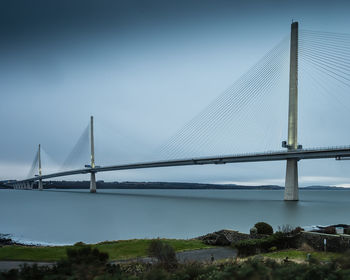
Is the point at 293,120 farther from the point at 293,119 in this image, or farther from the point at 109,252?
the point at 109,252

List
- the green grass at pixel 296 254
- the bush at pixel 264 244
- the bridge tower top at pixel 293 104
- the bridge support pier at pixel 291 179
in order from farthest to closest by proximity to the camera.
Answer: the bridge support pier at pixel 291 179 < the bridge tower top at pixel 293 104 < the bush at pixel 264 244 < the green grass at pixel 296 254

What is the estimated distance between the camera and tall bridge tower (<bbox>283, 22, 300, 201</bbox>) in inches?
1941

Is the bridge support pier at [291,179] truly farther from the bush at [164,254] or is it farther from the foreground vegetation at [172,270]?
the bush at [164,254]

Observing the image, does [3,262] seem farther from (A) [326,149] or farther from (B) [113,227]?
(A) [326,149]

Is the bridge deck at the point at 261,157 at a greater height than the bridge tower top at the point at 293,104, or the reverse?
the bridge tower top at the point at 293,104

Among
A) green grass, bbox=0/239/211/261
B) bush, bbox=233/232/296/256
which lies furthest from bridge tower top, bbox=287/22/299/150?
green grass, bbox=0/239/211/261

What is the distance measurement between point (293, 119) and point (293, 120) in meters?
0.15

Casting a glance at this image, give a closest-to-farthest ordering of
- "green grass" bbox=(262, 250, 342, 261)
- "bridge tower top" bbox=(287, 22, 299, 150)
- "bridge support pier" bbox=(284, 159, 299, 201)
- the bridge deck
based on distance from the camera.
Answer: "green grass" bbox=(262, 250, 342, 261) → the bridge deck → "bridge tower top" bbox=(287, 22, 299, 150) → "bridge support pier" bbox=(284, 159, 299, 201)

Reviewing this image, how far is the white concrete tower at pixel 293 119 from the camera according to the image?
49312 millimetres

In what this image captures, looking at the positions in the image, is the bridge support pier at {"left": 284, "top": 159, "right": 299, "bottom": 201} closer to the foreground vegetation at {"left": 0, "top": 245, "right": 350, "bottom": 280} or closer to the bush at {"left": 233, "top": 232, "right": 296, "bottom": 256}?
the bush at {"left": 233, "top": 232, "right": 296, "bottom": 256}

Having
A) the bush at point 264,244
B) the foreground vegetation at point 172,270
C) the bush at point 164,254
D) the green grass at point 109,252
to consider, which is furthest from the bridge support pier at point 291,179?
the bush at point 164,254

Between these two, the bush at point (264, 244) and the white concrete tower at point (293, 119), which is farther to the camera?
the white concrete tower at point (293, 119)

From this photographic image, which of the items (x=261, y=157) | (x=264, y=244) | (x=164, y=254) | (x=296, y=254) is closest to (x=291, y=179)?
(x=261, y=157)

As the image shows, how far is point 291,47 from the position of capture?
53562 mm
